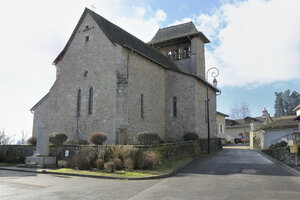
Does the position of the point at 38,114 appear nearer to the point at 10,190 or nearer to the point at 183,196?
the point at 10,190

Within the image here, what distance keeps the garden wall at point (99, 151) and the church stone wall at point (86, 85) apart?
2893 mm

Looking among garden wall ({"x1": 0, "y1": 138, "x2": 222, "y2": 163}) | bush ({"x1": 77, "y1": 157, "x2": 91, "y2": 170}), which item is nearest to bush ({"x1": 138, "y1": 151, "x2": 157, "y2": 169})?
garden wall ({"x1": 0, "y1": 138, "x2": 222, "y2": 163})

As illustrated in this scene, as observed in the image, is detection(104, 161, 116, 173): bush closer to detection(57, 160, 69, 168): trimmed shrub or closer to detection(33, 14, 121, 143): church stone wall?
detection(57, 160, 69, 168): trimmed shrub

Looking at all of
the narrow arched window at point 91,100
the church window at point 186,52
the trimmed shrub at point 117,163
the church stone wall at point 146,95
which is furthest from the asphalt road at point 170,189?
the church window at point 186,52

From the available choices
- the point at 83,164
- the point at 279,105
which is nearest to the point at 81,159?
the point at 83,164

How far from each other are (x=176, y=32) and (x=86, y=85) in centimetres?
1792

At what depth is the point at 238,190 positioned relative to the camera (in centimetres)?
827

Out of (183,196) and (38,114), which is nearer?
(183,196)

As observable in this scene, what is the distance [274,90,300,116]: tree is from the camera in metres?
74.6

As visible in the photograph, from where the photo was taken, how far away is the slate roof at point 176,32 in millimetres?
31481

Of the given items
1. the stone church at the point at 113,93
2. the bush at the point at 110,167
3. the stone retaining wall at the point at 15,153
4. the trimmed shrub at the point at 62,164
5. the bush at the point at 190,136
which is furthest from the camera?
the bush at the point at 190,136

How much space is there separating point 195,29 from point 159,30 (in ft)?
21.8

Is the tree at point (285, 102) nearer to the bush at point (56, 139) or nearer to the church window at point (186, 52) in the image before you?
the church window at point (186, 52)

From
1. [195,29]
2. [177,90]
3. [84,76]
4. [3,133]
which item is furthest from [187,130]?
[3,133]
